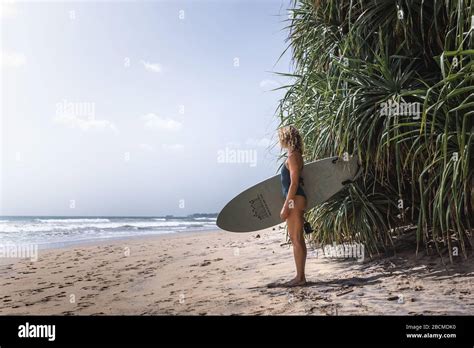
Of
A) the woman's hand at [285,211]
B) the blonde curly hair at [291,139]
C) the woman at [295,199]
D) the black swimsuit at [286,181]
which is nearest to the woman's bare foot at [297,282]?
the woman at [295,199]

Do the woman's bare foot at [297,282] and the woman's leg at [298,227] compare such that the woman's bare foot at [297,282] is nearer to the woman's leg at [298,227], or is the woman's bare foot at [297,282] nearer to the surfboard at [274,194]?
the woman's leg at [298,227]

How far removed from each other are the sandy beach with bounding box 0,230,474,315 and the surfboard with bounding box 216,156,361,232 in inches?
16.9

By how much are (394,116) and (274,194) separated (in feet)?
3.10

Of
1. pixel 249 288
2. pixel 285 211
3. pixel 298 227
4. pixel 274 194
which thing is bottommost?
pixel 249 288

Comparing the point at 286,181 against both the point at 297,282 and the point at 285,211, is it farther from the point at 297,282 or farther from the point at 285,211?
the point at 297,282

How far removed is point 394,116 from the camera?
287cm

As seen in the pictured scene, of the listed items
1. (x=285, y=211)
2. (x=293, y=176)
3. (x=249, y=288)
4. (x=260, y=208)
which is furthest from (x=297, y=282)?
(x=293, y=176)

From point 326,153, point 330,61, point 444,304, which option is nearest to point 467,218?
point 444,304

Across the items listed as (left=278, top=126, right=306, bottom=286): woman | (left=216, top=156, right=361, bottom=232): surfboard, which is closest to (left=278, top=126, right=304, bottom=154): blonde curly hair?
(left=278, top=126, right=306, bottom=286): woman

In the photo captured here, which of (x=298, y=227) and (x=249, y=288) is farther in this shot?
(x=249, y=288)

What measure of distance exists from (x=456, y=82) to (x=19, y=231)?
430 inches

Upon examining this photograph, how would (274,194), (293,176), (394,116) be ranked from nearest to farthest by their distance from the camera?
(293,176) < (394,116) < (274,194)

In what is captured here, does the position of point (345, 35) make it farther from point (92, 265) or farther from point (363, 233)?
point (92, 265)
